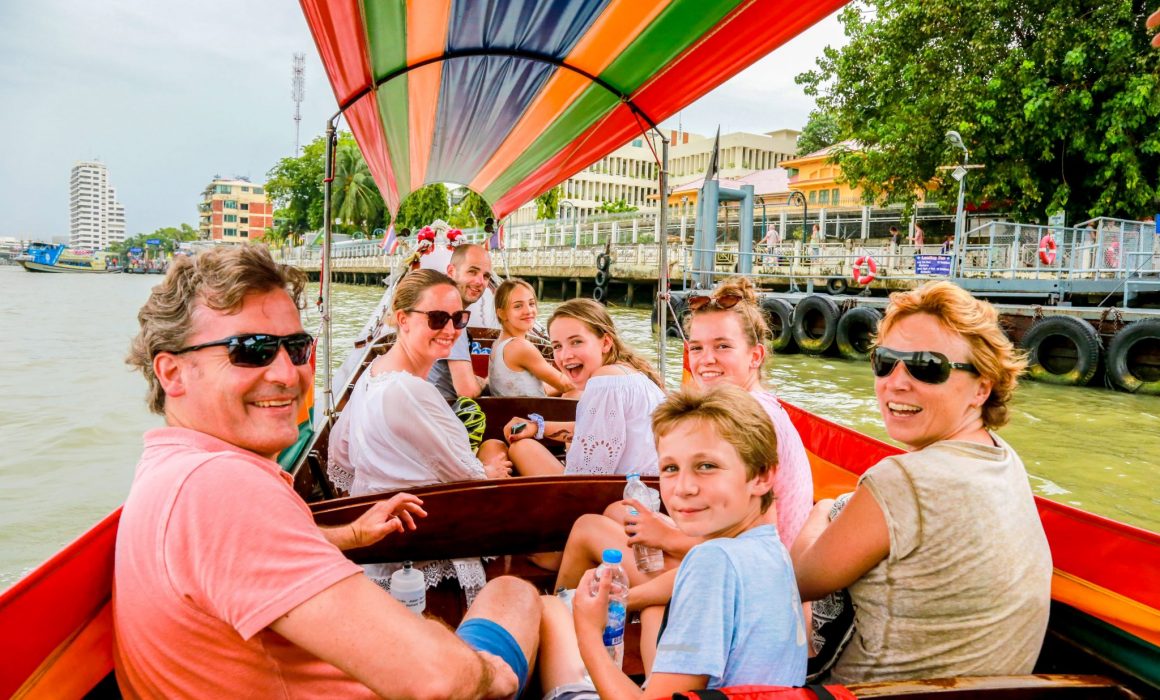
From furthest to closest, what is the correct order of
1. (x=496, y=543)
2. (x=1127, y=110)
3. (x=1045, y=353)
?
(x=1127, y=110)
(x=1045, y=353)
(x=496, y=543)

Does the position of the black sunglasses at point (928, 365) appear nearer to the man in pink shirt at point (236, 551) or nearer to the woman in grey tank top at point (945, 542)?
the woman in grey tank top at point (945, 542)

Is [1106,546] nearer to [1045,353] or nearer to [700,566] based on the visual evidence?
[700,566]

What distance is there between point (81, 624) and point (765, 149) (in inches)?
2591

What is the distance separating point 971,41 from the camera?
17031 millimetres

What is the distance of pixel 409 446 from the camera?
2.57 m

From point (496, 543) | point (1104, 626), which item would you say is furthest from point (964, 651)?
point (496, 543)

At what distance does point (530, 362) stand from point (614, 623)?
2761mm

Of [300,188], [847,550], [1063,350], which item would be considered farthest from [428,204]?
[847,550]

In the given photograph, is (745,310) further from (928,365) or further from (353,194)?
(353,194)

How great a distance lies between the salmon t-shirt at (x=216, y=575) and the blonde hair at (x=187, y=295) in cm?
20

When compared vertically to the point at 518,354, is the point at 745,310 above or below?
above

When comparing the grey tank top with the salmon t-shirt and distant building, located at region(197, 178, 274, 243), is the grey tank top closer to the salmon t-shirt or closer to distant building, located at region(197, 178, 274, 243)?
the salmon t-shirt

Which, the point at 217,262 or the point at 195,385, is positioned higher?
the point at 217,262

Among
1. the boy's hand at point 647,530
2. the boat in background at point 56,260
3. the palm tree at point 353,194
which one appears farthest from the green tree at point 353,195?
the boy's hand at point 647,530
